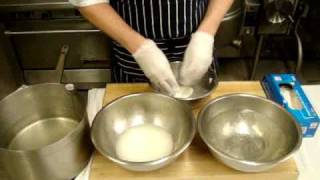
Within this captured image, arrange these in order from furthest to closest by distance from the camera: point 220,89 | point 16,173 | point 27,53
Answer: point 27,53
point 220,89
point 16,173

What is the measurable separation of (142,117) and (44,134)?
21 cm

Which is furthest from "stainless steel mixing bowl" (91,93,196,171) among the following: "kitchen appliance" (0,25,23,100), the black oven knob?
"kitchen appliance" (0,25,23,100)

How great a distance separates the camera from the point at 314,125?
0.68 metres

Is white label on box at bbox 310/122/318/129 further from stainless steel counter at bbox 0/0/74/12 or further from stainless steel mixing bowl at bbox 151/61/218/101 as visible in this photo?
stainless steel counter at bbox 0/0/74/12

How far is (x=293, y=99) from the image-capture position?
733 mm

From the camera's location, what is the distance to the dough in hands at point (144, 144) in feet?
1.92

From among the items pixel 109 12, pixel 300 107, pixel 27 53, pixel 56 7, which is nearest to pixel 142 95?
pixel 109 12

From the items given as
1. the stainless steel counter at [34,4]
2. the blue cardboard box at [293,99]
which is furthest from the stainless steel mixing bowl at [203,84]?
the stainless steel counter at [34,4]

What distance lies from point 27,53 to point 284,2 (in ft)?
4.07

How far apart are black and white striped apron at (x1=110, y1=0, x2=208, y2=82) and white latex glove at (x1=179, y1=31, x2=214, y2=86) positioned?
127mm

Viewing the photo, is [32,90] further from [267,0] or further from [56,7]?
[267,0]

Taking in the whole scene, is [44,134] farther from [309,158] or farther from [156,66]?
[309,158]

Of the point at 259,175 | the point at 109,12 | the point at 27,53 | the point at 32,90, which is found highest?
the point at 109,12

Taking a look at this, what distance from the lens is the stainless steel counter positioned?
1354 mm
